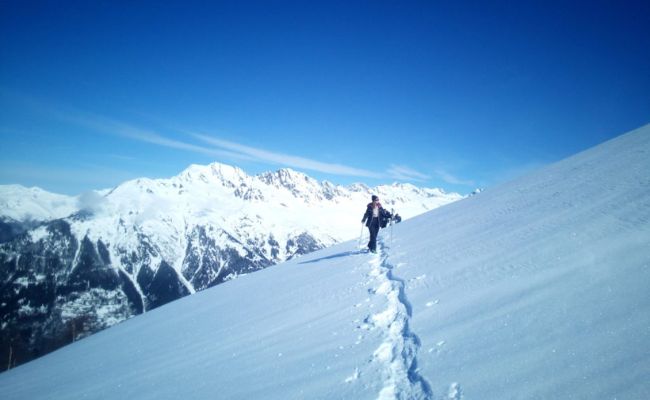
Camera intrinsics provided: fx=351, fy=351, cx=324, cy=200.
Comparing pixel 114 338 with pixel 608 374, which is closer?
pixel 608 374

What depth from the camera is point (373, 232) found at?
44.8 ft

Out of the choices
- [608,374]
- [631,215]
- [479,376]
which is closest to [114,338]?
[479,376]

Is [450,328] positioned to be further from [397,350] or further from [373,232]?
[373,232]

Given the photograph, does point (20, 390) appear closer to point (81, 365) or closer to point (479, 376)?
point (81, 365)

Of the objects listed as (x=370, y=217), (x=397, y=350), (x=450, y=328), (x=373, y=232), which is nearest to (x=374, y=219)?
(x=370, y=217)

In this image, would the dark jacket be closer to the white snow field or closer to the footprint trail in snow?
the white snow field

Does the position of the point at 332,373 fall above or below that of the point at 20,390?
above

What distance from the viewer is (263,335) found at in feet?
23.3

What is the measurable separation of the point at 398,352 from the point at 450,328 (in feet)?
2.56

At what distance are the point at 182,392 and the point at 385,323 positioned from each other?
3462 millimetres

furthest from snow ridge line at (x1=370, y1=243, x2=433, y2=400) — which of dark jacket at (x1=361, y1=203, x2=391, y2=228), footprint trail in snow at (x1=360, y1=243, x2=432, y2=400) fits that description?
dark jacket at (x1=361, y1=203, x2=391, y2=228)

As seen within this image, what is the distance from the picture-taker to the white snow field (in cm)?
337

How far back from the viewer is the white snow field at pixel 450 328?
133 inches

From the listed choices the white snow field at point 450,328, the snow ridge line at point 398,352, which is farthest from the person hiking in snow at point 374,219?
the snow ridge line at point 398,352
